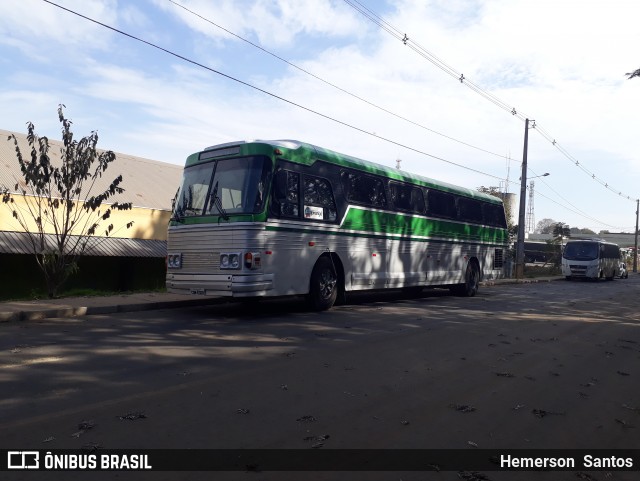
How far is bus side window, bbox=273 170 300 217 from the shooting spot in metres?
10.6

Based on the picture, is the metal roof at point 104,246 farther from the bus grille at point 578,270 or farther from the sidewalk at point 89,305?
the bus grille at point 578,270

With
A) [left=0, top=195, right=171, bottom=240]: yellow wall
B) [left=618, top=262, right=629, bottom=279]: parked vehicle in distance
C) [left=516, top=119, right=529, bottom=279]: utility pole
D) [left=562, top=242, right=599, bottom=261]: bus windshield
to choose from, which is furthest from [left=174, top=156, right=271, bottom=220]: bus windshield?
[left=618, top=262, right=629, bottom=279]: parked vehicle in distance

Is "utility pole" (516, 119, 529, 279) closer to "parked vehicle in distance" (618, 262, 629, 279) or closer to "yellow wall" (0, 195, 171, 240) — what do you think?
"parked vehicle in distance" (618, 262, 629, 279)

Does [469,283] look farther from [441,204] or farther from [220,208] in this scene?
[220,208]

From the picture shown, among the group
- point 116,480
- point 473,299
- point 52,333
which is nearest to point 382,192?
point 473,299

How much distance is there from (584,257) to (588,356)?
101 feet

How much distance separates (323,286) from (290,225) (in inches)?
66.3

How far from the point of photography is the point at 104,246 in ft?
69.6

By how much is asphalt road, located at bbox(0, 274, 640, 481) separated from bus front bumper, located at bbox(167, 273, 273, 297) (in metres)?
0.57

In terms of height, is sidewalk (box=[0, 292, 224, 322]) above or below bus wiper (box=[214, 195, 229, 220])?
below

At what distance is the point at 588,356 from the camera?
328 inches

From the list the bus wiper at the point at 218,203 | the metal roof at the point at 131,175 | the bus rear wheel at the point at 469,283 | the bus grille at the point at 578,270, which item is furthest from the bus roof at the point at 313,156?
the bus grille at the point at 578,270

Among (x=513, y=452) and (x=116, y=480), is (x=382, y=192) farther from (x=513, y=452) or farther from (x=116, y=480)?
(x=116, y=480)

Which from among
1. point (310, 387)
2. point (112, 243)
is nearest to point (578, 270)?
point (112, 243)
